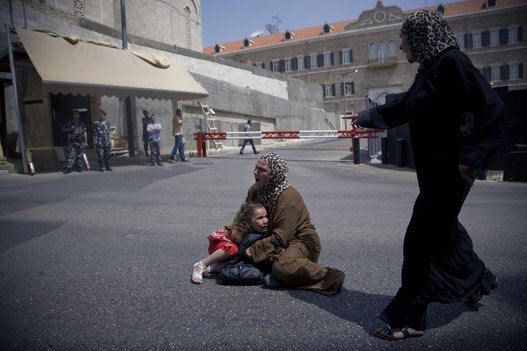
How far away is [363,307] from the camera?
3.08 meters

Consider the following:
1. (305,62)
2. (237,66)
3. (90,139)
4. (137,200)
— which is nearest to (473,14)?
(305,62)

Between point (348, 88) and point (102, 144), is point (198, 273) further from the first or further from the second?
point (348, 88)

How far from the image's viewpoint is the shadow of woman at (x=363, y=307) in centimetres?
284

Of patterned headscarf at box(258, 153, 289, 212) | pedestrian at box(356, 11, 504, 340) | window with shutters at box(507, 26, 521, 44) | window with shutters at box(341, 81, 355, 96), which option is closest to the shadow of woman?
pedestrian at box(356, 11, 504, 340)

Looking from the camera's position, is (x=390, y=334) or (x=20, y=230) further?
(x=20, y=230)

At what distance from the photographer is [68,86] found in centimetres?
1173

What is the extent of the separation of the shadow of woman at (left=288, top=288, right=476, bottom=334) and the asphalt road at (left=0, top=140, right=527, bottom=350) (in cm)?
1

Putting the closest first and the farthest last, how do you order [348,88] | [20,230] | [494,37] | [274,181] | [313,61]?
[274,181], [20,230], [494,37], [348,88], [313,61]

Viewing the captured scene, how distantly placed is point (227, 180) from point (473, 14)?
166 ft

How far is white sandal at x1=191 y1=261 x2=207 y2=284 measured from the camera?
3.65 metres

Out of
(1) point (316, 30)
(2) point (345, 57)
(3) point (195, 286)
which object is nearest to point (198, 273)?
(3) point (195, 286)

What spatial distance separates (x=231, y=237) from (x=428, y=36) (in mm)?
2301

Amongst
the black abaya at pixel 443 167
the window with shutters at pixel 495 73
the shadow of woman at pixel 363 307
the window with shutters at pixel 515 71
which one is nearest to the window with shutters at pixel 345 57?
the window with shutters at pixel 495 73

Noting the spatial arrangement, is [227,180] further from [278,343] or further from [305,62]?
[305,62]
